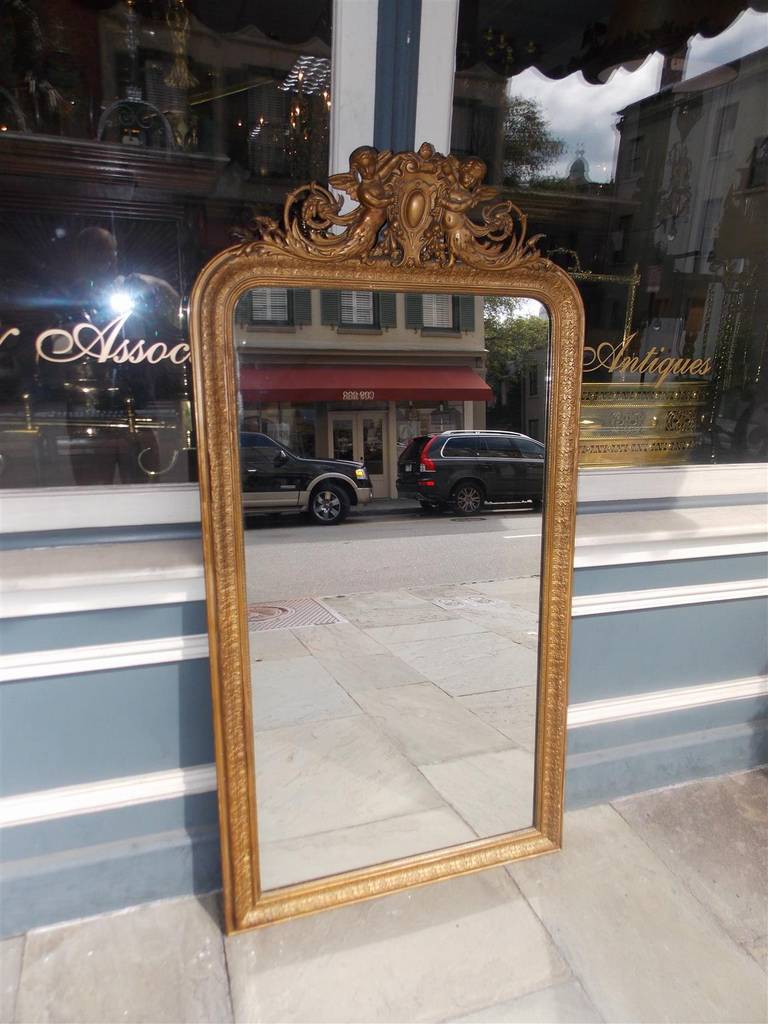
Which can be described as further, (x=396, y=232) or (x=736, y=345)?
(x=736, y=345)

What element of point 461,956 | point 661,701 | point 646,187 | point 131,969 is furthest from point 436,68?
point 131,969

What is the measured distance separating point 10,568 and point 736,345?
2863mm

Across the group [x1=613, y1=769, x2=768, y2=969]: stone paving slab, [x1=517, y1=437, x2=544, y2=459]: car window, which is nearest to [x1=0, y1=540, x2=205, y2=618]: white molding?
[x1=517, y1=437, x2=544, y2=459]: car window

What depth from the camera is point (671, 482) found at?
2.62 meters

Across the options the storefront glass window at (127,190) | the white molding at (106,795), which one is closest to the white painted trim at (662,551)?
the storefront glass window at (127,190)

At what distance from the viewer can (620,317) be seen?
2412mm

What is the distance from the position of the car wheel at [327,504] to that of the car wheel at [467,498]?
0.37 meters

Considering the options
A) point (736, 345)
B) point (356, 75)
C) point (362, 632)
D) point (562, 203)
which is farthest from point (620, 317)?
point (362, 632)

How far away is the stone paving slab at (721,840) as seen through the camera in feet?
6.71

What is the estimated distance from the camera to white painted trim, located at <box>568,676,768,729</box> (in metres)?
2.50

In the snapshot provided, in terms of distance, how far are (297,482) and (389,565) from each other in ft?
1.46

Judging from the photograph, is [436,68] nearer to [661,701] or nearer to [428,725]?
[428,725]

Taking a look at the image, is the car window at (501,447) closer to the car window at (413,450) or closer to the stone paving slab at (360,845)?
the car window at (413,450)

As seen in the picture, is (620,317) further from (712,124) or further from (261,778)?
(261,778)
